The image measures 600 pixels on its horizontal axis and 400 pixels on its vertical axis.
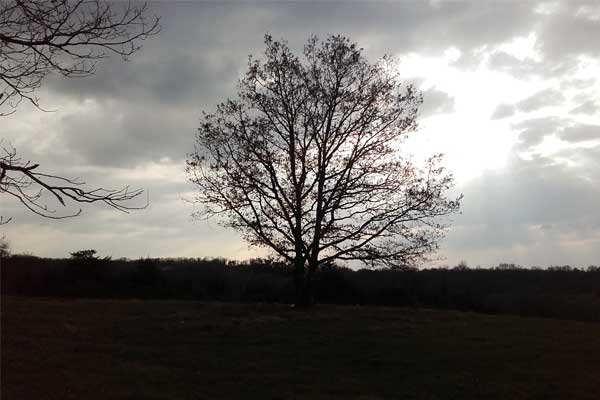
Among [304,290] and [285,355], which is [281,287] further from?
[285,355]

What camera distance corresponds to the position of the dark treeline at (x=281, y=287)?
45438 mm

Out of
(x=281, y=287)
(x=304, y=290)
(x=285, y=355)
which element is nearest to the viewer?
(x=285, y=355)

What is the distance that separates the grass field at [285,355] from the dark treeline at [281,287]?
1755cm

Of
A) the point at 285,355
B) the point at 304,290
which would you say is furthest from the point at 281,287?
the point at 285,355

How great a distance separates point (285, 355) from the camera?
51.2 ft

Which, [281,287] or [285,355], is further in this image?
[281,287]

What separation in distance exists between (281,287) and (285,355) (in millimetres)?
38049

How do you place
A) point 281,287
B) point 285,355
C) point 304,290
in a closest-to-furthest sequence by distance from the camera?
point 285,355
point 304,290
point 281,287

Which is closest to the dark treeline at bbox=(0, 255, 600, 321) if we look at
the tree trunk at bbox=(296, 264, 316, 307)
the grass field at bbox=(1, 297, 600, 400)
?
the tree trunk at bbox=(296, 264, 316, 307)

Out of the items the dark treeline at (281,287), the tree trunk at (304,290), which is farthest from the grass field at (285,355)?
the dark treeline at (281,287)

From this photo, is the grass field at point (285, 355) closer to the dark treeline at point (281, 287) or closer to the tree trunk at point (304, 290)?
the tree trunk at point (304, 290)

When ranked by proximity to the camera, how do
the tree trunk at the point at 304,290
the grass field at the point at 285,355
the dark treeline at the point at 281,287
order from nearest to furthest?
the grass field at the point at 285,355, the tree trunk at the point at 304,290, the dark treeline at the point at 281,287

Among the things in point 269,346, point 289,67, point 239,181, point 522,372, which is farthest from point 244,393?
point 289,67

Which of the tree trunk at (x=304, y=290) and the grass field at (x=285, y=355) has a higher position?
the tree trunk at (x=304, y=290)
